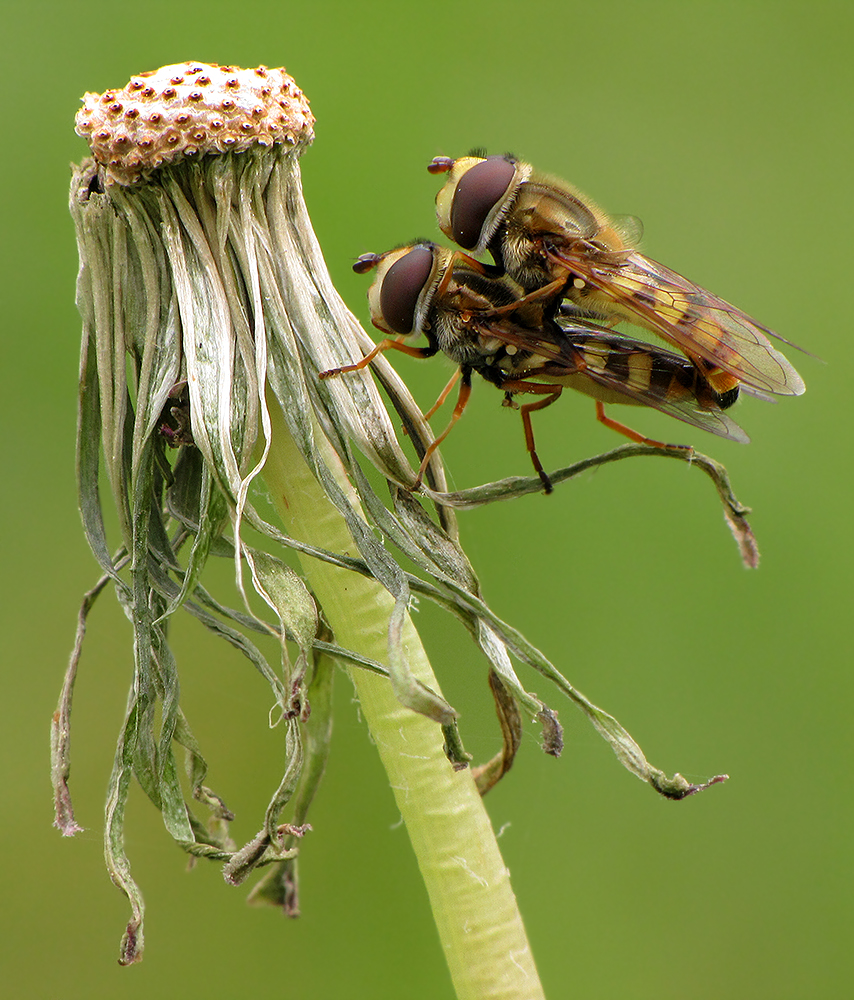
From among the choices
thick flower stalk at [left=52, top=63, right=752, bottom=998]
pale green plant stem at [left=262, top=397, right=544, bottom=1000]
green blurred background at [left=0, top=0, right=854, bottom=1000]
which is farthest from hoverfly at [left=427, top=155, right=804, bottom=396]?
green blurred background at [left=0, top=0, right=854, bottom=1000]

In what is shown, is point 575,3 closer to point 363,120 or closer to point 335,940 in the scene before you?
point 363,120

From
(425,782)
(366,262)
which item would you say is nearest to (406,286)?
(366,262)

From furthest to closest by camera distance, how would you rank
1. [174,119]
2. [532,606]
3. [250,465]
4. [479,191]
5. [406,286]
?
[532,606]
[479,191]
[406,286]
[250,465]
[174,119]

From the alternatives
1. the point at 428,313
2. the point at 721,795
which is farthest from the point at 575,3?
the point at 721,795

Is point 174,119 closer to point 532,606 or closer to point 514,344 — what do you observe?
point 514,344

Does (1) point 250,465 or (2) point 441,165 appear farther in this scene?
(2) point 441,165

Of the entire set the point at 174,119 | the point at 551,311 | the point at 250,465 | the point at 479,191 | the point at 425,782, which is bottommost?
the point at 425,782
